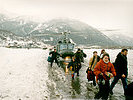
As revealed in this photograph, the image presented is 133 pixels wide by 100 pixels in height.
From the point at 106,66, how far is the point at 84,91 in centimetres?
198

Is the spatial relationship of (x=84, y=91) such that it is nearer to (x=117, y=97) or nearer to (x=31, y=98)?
(x=117, y=97)

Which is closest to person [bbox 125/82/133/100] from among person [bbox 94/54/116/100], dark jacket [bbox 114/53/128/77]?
dark jacket [bbox 114/53/128/77]

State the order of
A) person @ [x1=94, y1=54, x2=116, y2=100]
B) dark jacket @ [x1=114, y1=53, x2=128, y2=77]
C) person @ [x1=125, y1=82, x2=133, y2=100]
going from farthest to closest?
dark jacket @ [x1=114, y1=53, x2=128, y2=77] < person @ [x1=125, y1=82, x2=133, y2=100] < person @ [x1=94, y1=54, x2=116, y2=100]

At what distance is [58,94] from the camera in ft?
18.6

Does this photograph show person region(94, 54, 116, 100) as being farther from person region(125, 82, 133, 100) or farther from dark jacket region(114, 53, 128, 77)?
person region(125, 82, 133, 100)

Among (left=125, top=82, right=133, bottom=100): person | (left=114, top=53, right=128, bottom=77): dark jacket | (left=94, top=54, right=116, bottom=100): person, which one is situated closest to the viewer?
(left=94, top=54, right=116, bottom=100): person

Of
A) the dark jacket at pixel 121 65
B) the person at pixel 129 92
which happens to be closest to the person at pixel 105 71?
the dark jacket at pixel 121 65

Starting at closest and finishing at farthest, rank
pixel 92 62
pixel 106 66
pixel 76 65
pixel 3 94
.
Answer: pixel 106 66
pixel 3 94
pixel 92 62
pixel 76 65

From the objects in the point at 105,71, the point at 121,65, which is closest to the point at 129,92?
the point at 121,65

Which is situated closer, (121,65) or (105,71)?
(105,71)

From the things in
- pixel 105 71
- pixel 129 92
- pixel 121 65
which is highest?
pixel 121 65

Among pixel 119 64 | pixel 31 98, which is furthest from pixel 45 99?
pixel 119 64

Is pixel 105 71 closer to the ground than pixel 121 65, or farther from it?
closer to the ground

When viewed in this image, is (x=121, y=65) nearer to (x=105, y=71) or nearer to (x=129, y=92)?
(x=105, y=71)
